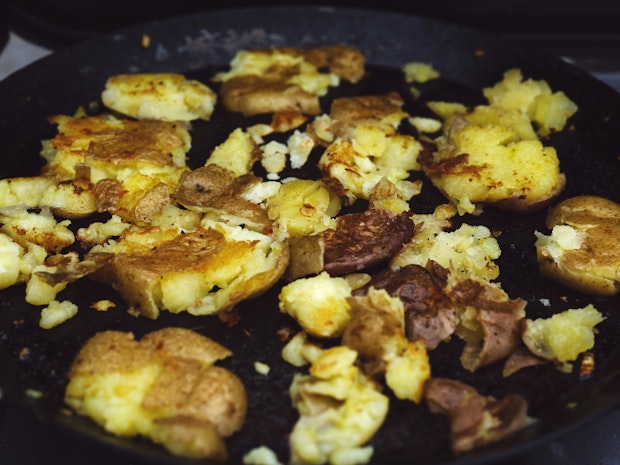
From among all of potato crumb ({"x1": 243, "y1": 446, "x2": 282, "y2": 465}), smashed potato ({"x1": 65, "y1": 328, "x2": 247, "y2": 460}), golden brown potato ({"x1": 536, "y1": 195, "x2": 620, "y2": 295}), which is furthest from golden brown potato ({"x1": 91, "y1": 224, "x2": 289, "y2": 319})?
golden brown potato ({"x1": 536, "y1": 195, "x2": 620, "y2": 295})

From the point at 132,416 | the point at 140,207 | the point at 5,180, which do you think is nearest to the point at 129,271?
the point at 140,207

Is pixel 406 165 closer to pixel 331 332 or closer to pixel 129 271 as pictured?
pixel 331 332

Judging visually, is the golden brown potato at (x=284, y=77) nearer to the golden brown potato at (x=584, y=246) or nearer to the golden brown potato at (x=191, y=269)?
the golden brown potato at (x=191, y=269)

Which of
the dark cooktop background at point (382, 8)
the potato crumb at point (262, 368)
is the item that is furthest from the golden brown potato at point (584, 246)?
the dark cooktop background at point (382, 8)

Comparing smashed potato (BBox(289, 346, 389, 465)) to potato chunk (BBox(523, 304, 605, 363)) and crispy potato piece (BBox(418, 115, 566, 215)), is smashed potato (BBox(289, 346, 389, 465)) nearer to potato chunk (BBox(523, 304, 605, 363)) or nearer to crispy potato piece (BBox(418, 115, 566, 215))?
potato chunk (BBox(523, 304, 605, 363))

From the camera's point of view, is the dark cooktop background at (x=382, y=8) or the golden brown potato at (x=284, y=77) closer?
the golden brown potato at (x=284, y=77)
